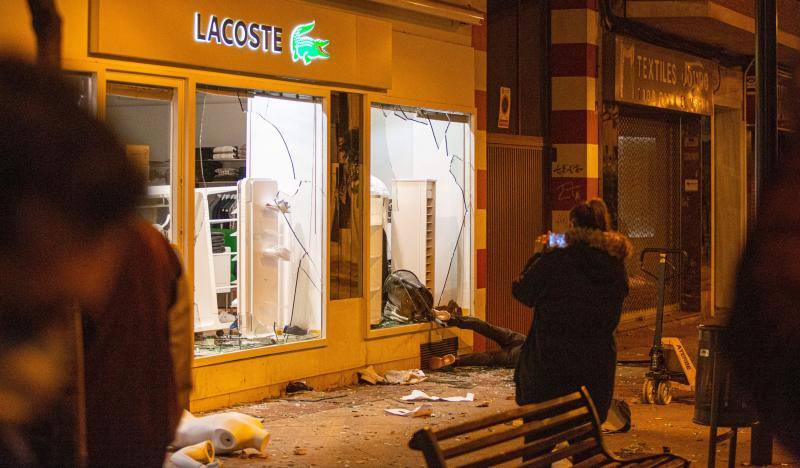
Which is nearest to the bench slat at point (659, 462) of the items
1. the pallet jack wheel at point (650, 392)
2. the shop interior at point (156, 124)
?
the pallet jack wheel at point (650, 392)

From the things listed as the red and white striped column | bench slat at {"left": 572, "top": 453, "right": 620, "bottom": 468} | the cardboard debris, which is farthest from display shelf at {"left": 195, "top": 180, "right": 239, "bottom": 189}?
bench slat at {"left": 572, "top": 453, "right": 620, "bottom": 468}

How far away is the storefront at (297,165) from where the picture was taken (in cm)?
882

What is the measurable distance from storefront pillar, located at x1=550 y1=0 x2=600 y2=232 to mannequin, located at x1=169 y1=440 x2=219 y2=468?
7902mm

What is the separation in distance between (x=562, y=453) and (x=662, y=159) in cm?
1328

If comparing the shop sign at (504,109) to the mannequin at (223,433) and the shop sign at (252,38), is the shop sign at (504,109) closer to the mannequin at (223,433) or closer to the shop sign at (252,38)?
the shop sign at (252,38)

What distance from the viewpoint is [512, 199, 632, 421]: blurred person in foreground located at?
608 cm

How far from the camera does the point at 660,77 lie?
53.4 ft

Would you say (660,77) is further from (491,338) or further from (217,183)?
(217,183)

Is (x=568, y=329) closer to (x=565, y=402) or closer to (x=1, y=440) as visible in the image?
(x=565, y=402)

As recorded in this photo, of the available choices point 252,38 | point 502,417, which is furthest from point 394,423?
point 502,417

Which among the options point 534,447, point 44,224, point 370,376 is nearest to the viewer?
point 44,224

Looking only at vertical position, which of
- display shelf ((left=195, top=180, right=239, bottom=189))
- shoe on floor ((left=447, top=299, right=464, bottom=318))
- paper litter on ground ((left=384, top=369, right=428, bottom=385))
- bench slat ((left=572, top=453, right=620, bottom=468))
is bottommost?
paper litter on ground ((left=384, top=369, right=428, bottom=385))

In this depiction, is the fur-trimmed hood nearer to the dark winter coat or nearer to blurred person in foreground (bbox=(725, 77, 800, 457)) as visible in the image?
the dark winter coat

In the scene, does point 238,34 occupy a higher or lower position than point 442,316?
higher
